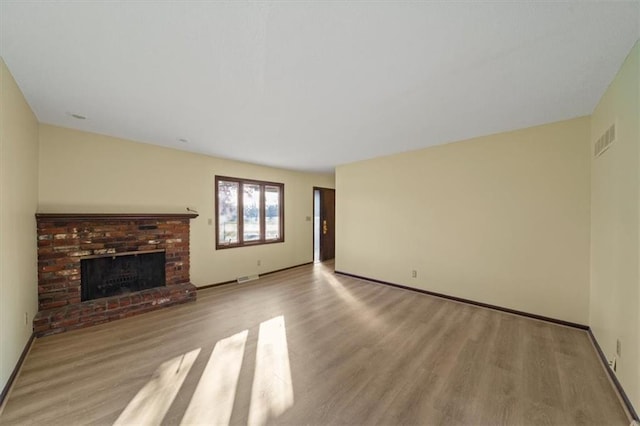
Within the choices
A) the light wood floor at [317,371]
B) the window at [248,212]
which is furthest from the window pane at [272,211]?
the light wood floor at [317,371]

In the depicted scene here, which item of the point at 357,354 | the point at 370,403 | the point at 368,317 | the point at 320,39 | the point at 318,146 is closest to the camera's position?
the point at 320,39

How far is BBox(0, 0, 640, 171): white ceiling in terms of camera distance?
1.34 metres

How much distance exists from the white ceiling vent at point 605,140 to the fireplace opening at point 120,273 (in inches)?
219

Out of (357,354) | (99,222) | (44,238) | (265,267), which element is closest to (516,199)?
(357,354)

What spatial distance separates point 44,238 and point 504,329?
5.69 meters

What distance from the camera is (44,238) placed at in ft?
9.43

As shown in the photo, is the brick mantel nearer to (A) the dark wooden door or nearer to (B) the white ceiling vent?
(A) the dark wooden door

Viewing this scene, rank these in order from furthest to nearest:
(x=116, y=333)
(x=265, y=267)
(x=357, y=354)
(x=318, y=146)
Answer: (x=265, y=267) < (x=318, y=146) < (x=116, y=333) < (x=357, y=354)

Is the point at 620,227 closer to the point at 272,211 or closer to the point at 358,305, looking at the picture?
the point at 358,305

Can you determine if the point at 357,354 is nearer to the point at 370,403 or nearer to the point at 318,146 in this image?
the point at 370,403

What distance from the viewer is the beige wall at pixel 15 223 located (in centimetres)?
180

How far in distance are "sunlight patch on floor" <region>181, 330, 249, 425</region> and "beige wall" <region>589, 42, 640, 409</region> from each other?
9.10ft

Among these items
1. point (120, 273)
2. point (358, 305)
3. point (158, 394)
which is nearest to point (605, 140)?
point (358, 305)

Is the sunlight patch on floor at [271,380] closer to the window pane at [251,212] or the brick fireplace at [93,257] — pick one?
the brick fireplace at [93,257]
